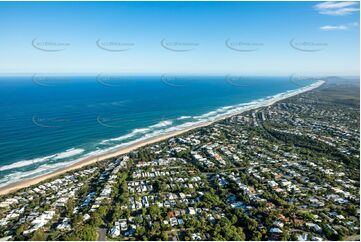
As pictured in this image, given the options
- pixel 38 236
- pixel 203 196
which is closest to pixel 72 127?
pixel 38 236

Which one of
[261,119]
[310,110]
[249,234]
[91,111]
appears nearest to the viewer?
[249,234]

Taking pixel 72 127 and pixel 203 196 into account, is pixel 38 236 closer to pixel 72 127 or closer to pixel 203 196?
pixel 203 196

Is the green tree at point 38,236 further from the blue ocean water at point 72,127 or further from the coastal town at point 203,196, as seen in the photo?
the blue ocean water at point 72,127

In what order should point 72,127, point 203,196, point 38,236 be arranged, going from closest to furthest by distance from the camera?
point 38,236, point 203,196, point 72,127

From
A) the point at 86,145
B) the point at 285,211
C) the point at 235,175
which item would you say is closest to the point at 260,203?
the point at 285,211

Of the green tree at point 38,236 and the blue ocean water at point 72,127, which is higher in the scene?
the blue ocean water at point 72,127

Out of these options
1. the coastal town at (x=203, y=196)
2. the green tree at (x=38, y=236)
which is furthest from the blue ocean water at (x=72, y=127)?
the green tree at (x=38, y=236)

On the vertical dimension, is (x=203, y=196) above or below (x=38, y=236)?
below

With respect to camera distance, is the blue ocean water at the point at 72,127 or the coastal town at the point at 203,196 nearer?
the coastal town at the point at 203,196

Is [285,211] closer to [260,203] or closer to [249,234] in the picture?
[260,203]
